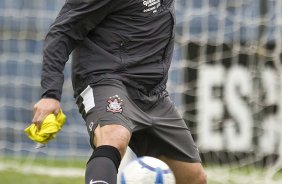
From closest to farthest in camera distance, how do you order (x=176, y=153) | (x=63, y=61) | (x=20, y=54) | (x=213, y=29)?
Result: (x=63, y=61)
(x=176, y=153)
(x=213, y=29)
(x=20, y=54)

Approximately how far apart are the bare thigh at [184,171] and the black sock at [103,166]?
767 mm

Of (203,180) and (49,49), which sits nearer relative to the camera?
(49,49)

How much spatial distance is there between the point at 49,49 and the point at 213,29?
416 centimetres

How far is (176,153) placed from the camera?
4.94 meters

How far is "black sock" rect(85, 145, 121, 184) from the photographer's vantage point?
4.07m

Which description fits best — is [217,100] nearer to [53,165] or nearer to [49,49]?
[53,165]

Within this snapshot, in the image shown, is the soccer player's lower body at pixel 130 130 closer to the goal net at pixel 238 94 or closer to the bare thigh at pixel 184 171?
the bare thigh at pixel 184 171

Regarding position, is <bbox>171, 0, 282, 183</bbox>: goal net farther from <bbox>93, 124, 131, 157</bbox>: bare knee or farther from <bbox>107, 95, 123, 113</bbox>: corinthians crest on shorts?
<bbox>93, 124, 131, 157</bbox>: bare knee

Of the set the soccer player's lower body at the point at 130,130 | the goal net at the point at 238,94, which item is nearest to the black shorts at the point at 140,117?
the soccer player's lower body at the point at 130,130

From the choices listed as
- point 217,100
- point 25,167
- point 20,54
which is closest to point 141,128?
point 217,100

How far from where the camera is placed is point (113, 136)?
14.0 feet

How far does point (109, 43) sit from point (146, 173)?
2.60 ft

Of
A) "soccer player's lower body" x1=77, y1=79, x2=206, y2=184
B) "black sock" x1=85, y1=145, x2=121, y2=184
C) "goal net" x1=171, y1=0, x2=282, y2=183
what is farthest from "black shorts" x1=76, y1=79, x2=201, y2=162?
"goal net" x1=171, y1=0, x2=282, y2=183

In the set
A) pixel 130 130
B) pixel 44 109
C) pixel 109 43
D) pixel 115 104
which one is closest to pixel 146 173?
pixel 130 130
